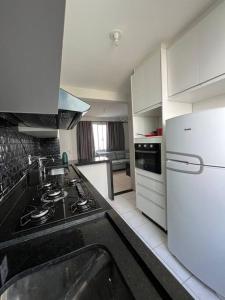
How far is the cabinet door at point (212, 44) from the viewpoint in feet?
3.78

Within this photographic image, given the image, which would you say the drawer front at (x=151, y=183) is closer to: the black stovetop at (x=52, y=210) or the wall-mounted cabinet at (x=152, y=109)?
the wall-mounted cabinet at (x=152, y=109)

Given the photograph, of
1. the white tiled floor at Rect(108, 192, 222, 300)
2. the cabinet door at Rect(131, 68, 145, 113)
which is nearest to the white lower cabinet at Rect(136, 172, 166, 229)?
the white tiled floor at Rect(108, 192, 222, 300)

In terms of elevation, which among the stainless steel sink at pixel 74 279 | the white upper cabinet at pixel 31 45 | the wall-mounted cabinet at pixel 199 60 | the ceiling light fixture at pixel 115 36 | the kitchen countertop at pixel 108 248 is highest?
the ceiling light fixture at pixel 115 36

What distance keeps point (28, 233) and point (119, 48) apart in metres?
1.87

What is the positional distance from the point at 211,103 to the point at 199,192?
1088mm

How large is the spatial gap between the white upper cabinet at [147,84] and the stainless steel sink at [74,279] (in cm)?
168

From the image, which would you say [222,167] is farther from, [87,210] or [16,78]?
[16,78]

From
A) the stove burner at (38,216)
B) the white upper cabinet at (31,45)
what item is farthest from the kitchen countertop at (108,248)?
the white upper cabinet at (31,45)

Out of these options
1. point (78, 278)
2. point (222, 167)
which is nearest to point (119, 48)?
point (222, 167)

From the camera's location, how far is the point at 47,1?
0.20 meters

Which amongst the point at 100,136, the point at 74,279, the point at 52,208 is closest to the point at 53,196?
the point at 52,208

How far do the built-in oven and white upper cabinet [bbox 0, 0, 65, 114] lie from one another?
1.53m

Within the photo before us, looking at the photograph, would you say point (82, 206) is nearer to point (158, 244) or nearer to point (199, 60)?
point (158, 244)

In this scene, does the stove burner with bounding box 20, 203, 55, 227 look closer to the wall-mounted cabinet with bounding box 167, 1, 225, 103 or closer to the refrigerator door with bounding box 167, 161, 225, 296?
the refrigerator door with bounding box 167, 161, 225, 296
